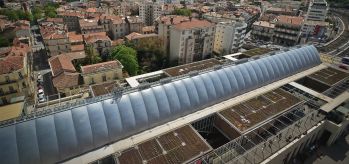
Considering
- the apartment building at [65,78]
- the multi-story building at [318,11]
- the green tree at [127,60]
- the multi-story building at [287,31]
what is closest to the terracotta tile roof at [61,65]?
the apartment building at [65,78]

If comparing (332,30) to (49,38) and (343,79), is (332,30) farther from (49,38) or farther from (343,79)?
(49,38)

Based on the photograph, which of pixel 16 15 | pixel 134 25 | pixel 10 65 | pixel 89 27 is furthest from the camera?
pixel 16 15

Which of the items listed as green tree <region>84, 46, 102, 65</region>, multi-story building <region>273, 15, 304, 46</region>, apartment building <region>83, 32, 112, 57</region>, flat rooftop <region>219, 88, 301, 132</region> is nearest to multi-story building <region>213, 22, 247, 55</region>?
multi-story building <region>273, 15, 304, 46</region>

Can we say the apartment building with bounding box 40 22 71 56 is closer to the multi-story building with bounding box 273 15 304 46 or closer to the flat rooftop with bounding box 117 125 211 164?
the flat rooftop with bounding box 117 125 211 164

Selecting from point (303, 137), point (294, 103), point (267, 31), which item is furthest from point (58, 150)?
point (267, 31)

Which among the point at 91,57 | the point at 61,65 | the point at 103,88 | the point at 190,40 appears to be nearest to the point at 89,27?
the point at 91,57

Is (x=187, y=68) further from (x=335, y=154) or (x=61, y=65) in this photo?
(x=335, y=154)

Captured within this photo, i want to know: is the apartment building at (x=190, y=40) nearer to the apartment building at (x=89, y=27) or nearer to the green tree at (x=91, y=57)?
the green tree at (x=91, y=57)
